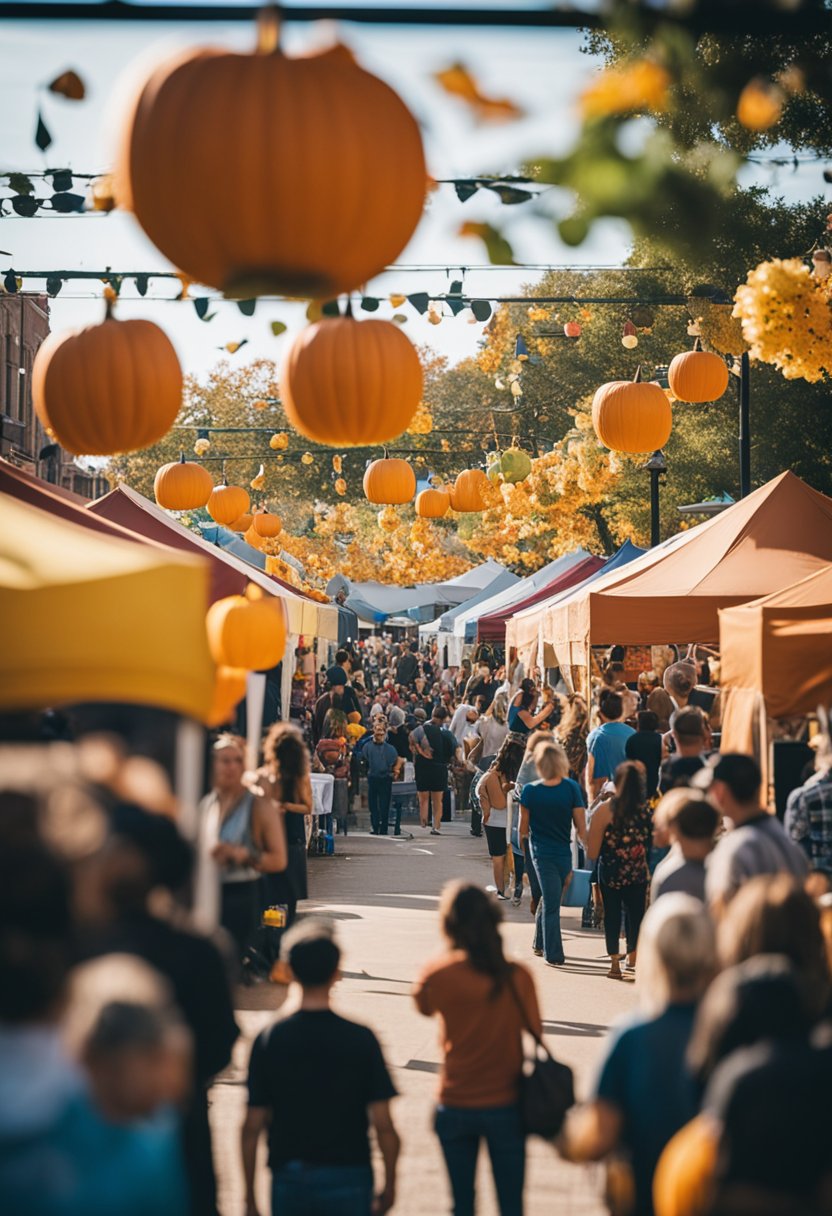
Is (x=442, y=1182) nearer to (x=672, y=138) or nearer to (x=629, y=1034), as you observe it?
(x=629, y=1034)

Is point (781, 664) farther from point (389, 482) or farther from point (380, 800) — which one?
point (380, 800)

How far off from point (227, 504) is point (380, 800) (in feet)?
21.4

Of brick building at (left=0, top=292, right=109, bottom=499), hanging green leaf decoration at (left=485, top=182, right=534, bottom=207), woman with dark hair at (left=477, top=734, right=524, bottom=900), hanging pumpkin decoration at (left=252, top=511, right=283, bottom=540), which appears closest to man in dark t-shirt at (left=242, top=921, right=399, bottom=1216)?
hanging green leaf decoration at (left=485, top=182, right=534, bottom=207)

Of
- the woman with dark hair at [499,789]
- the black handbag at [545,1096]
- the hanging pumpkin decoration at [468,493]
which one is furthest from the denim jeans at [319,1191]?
the hanging pumpkin decoration at [468,493]

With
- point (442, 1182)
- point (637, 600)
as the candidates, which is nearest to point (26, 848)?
point (442, 1182)

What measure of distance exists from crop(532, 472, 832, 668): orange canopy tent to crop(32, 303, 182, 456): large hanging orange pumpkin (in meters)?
6.99

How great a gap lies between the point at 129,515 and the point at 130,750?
10805 mm

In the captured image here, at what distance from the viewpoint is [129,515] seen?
51.5 feet

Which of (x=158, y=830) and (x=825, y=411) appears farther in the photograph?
(x=825, y=411)

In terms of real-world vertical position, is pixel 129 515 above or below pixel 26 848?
above

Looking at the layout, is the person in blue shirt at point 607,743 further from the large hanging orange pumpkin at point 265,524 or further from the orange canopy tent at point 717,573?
the large hanging orange pumpkin at point 265,524

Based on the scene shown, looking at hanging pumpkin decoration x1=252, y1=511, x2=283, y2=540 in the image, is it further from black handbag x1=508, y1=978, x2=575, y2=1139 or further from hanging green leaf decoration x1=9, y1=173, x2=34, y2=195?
black handbag x1=508, y1=978, x2=575, y2=1139

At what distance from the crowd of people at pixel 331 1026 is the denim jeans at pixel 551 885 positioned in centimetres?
305

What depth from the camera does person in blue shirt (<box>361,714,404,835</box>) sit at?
926 inches
